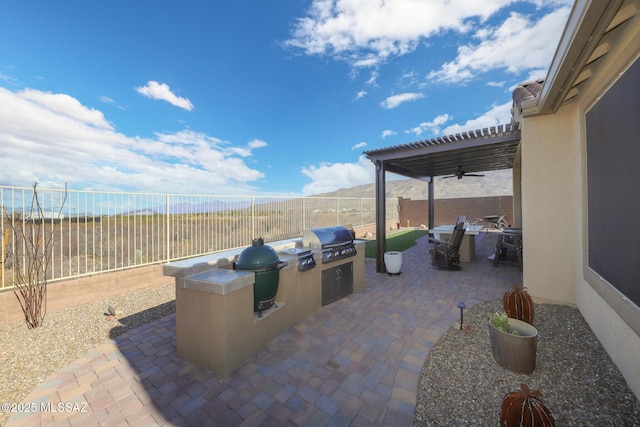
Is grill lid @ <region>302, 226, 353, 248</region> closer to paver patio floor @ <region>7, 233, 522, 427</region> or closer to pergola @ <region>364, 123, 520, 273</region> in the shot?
paver patio floor @ <region>7, 233, 522, 427</region>

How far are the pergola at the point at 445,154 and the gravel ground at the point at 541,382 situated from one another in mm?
3490

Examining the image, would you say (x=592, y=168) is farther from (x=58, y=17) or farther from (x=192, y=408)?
(x=58, y=17)

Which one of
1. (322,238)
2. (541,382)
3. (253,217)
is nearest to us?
(541,382)

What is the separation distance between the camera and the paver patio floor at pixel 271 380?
181cm

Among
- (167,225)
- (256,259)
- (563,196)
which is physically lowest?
(256,259)

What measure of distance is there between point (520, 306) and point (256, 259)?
3.19 meters

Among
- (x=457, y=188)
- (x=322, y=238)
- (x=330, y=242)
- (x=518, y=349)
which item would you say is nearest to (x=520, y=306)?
(x=518, y=349)

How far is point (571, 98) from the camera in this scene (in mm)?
3305

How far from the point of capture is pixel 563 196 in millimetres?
3598

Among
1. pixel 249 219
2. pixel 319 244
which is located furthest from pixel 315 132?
pixel 319 244

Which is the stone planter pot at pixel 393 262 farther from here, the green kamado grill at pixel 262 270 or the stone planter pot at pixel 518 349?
the green kamado grill at pixel 262 270

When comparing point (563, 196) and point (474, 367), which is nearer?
point (474, 367)

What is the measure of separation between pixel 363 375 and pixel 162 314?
11.2ft

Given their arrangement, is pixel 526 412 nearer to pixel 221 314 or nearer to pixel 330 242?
pixel 221 314
